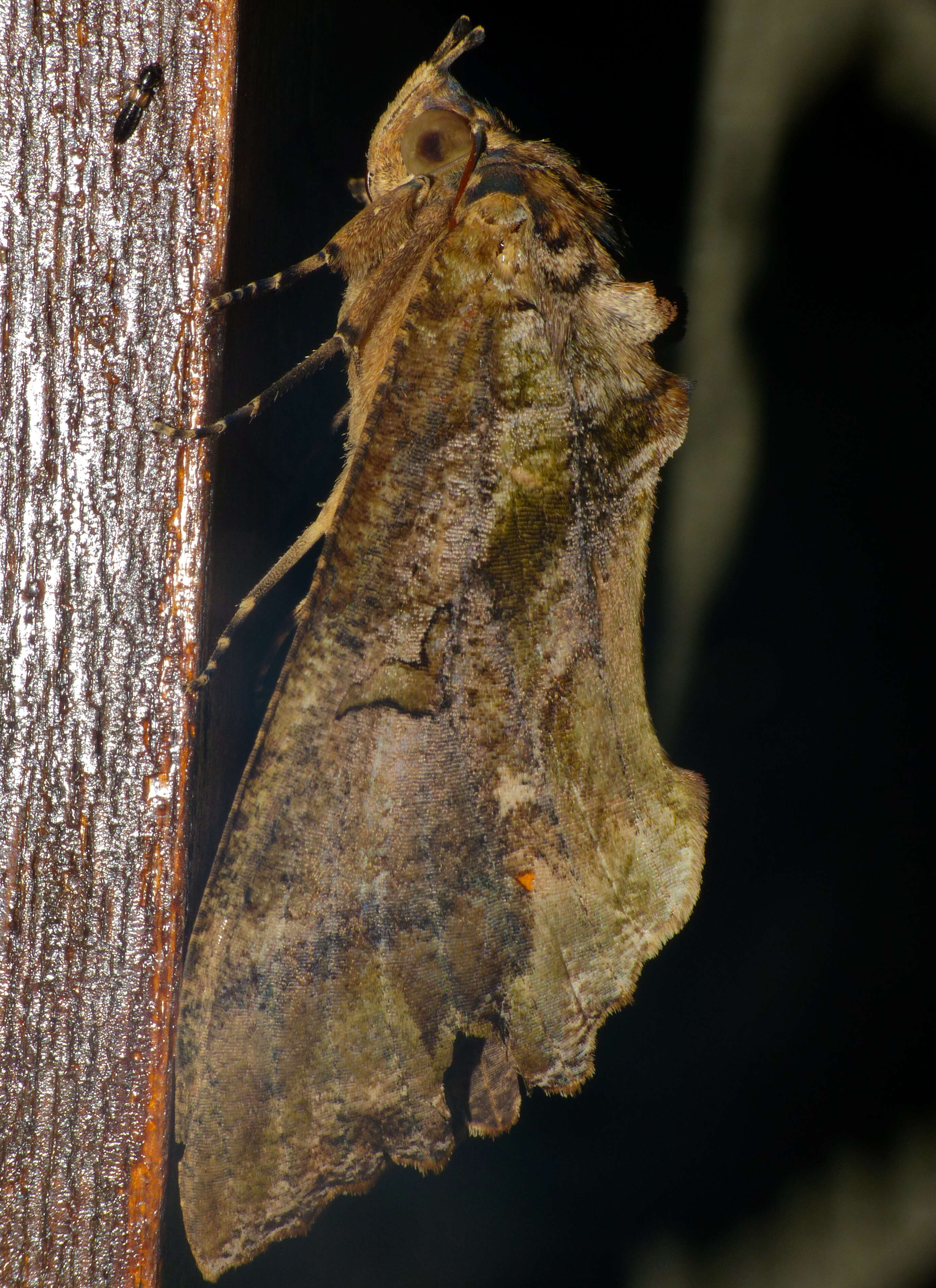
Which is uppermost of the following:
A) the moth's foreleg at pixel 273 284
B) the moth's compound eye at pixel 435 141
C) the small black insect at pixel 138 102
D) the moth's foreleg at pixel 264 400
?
the moth's compound eye at pixel 435 141

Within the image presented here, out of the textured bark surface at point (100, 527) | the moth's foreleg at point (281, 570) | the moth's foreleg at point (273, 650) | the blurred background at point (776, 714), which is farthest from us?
the blurred background at point (776, 714)

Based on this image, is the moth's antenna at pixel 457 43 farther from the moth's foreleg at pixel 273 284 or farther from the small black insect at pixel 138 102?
the small black insect at pixel 138 102

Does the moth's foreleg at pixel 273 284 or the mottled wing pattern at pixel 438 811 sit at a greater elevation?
the moth's foreleg at pixel 273 284

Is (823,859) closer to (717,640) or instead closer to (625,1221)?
(717,640)

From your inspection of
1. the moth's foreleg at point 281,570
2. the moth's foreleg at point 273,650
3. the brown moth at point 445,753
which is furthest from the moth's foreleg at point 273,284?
the moth's foreleg at point 273,650

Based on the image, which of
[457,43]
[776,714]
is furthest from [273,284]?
[776,714]

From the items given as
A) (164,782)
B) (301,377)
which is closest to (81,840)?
(164,782)
